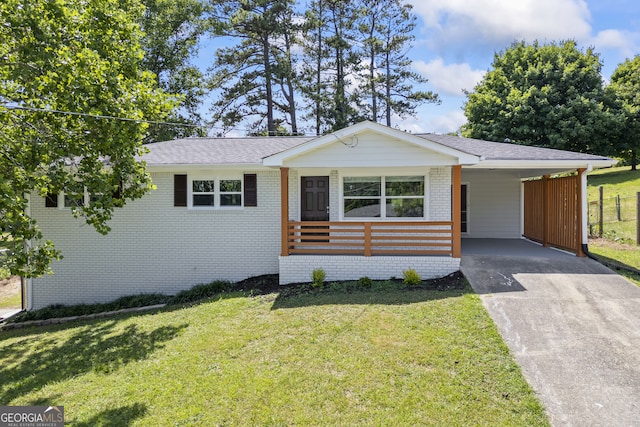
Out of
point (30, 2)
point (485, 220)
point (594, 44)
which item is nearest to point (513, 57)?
point (594, 44)

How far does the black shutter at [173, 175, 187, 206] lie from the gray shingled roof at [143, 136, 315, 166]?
0.51 m

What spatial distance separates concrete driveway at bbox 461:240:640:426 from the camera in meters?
3.92

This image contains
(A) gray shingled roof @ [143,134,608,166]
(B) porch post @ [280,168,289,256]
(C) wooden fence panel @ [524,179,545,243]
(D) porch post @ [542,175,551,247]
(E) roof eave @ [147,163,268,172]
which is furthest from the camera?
(C) wooden fence panel @ [524,179,545,243]

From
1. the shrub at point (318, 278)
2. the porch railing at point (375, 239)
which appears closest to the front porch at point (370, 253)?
the porch railing at point (375, 239)

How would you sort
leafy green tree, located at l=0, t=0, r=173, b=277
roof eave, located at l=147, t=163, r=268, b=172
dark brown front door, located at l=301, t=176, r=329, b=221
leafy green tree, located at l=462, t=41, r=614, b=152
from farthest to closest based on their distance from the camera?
leafy green tree, located at l=462, t=41, r=614, b=152 → dark brown front door, located at l=301, t=176, r=329, b=221 → roof eave, located at l=147, t=163, r=268, b=172 → leafy green tree, located at l=0, t=0, r=173, b=277

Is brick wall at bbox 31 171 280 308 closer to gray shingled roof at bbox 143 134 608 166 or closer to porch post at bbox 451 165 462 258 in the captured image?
gray shingled roof at bbox 143 134 608 166

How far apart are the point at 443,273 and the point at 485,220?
18.3ft

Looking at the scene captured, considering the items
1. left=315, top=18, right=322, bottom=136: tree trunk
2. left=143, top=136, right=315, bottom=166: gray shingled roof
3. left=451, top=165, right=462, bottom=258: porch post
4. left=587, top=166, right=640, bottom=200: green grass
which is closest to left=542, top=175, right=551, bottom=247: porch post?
left=451, top=165, right=462, bottom=258: porch post

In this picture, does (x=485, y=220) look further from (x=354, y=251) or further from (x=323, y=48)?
(x=323, y=48)

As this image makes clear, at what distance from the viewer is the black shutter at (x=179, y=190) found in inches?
386

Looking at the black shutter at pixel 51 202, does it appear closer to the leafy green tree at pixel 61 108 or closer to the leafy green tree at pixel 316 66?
the leafy green tree at pixel 61 108

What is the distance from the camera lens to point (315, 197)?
10172mm

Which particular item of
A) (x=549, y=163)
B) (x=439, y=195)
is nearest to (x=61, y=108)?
(x=439, y=195)

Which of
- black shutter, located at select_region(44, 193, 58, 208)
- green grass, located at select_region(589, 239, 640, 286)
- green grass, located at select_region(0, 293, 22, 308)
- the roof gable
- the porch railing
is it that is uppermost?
the roof gable
